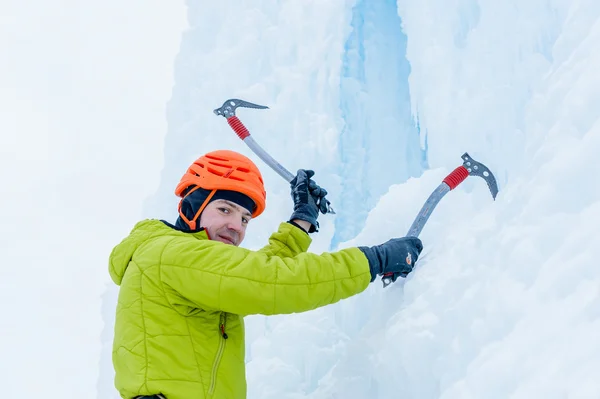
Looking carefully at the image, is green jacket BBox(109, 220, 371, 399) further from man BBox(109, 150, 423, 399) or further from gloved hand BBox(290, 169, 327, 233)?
gloved hand BBox(290, 169, 327, 233)

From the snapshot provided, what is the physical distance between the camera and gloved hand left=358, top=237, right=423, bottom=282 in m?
1.73

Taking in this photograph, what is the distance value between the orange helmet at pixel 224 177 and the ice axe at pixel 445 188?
0.50 meters

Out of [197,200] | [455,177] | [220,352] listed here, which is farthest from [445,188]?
[220,352]

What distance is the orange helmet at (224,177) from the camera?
6.15 feet

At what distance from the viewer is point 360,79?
15.9 ft

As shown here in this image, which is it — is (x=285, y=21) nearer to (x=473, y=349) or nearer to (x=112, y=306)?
(x=112, y=306)

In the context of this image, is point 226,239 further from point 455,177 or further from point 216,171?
point 455,177

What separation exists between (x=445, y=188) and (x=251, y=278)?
93 centimetres

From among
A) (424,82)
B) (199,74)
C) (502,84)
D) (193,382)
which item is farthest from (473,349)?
(199,74)

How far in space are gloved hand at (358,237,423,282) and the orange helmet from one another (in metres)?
0.40

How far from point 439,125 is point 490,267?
2.41m

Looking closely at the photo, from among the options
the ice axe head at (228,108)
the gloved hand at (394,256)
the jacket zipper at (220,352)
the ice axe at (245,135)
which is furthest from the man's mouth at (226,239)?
the ice axe head at (228,108)

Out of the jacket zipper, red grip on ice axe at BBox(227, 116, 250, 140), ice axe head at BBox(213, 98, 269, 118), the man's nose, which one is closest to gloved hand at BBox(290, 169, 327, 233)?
the man's nose

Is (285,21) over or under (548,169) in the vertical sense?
over
